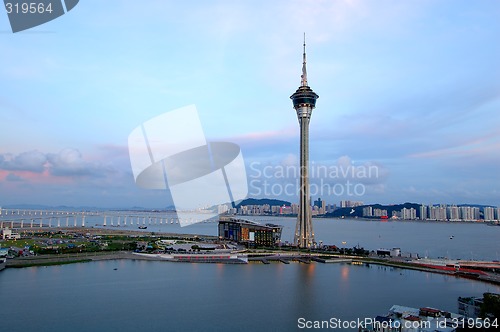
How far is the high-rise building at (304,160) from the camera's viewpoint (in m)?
20.7

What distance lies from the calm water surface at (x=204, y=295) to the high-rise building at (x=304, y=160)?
6.23 meters

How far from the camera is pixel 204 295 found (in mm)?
9516

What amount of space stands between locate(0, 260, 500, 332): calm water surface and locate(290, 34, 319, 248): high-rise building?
623 centimetres

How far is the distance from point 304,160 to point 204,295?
42.7ft

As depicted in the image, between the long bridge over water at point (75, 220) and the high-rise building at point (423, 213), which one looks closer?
the long bridge over water at point (75, 220)

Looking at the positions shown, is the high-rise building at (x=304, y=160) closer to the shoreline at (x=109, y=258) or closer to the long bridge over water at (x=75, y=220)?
the shoreline at (x=109, y=258)

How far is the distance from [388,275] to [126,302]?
8.48 m

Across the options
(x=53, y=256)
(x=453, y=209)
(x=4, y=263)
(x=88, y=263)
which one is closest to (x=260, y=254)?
(x=88, y=263)

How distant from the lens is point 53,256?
15133 millimetres

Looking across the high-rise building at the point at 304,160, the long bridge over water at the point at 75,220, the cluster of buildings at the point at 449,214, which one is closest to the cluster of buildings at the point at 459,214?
the cluster of buildings at the point at 449,214

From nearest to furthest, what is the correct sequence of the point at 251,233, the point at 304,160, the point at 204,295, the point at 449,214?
the point at 204,295, the point at 251,233, the point at 304,160, the point at 449,214

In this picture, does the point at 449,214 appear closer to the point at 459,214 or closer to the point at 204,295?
the point at 459,214

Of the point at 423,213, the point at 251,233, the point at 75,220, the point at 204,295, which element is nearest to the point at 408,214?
the point at 423,213

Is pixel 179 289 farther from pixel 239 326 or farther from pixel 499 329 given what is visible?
pixel 499 329
